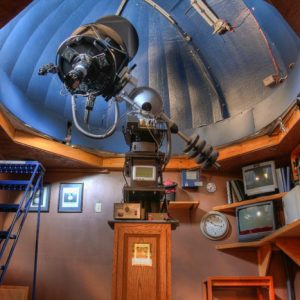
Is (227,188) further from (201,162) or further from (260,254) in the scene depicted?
(201,162)

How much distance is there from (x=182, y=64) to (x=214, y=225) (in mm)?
1873

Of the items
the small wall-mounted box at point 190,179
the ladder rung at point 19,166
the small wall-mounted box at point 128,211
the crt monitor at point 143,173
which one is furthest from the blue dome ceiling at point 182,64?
the small wall-mounted box at point 128,211

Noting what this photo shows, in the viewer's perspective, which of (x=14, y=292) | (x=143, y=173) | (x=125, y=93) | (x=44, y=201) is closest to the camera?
(x=143, y=173)

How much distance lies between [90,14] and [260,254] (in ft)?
10.2

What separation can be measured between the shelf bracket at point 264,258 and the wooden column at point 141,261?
1.84 metres

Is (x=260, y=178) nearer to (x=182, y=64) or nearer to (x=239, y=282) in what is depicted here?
(x=239, y=282)

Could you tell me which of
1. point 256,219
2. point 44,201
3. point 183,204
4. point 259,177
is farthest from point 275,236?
point 44,201

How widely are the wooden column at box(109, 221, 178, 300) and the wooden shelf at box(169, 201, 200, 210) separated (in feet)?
5.33

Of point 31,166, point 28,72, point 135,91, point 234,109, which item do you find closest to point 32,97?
point 28,72

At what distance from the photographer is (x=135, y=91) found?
111 inches

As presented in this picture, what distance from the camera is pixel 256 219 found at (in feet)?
12.0

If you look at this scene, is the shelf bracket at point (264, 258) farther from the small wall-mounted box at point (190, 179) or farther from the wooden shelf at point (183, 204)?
the small wall-mounted box at point (190, 179)

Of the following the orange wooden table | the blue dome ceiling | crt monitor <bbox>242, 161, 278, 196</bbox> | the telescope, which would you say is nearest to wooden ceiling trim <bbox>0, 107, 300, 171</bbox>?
the blue dome ceiling

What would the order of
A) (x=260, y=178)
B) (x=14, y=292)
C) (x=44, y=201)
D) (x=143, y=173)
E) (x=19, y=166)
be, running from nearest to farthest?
(x=143, y=173), (x=19, y=166), (x=14, y=292), (x=260, y=178), (x=44, y=201)
